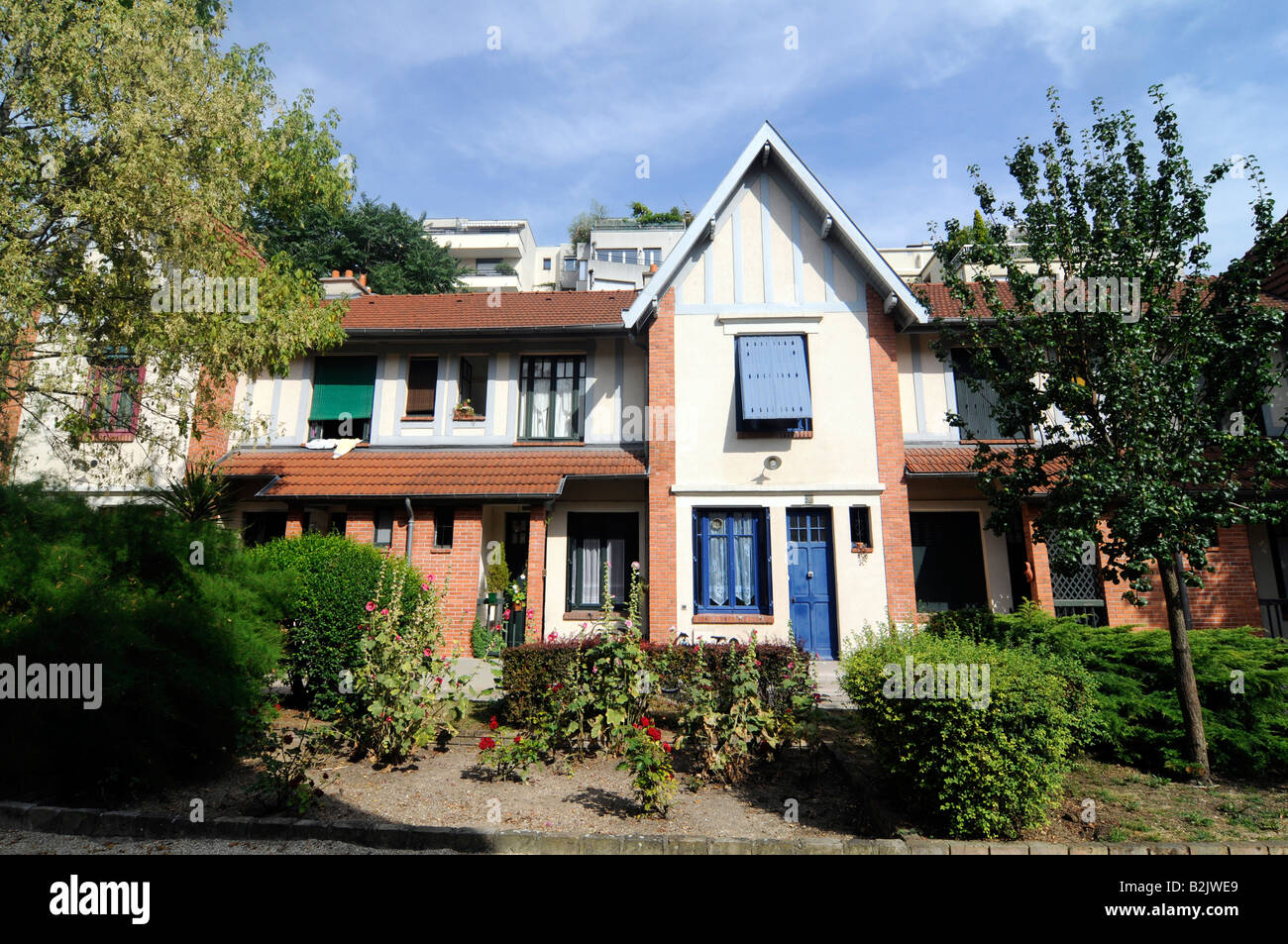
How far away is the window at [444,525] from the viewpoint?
1395 centimetres

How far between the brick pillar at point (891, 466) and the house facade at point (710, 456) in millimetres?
41

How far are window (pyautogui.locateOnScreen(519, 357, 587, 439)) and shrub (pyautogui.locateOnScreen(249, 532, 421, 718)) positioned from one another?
6.89 meters

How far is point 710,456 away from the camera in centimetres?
1361

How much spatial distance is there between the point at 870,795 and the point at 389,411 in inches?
517

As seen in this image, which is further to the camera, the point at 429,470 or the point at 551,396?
the point at 551,396

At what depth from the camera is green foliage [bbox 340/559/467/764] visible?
7027 mm

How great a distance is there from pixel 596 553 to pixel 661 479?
259cm

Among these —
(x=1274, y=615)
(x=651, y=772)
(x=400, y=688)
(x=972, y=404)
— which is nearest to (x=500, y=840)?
(x=651, y=772)

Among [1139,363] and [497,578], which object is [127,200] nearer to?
[497,578]

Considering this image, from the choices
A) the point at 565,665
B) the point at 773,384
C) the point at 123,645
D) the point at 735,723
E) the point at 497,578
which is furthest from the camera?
the point at 497,578

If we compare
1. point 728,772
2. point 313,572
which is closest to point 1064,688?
point 728,772

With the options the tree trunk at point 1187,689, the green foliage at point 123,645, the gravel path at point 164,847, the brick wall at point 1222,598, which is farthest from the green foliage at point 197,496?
the brick wall at point 1222,598

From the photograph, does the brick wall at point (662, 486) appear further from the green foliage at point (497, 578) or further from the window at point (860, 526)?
the window at point (860, 526)

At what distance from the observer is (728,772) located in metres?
6.80
